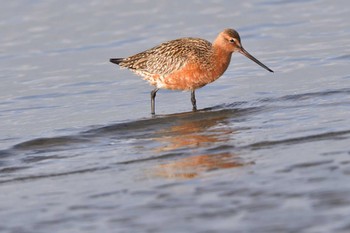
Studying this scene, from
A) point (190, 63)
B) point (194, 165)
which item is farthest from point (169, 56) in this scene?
point (194, 165)

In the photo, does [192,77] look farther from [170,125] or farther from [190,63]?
[170,125]

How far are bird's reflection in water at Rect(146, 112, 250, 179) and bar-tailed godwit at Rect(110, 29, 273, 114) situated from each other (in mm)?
845

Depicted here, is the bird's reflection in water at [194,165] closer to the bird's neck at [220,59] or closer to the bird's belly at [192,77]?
the bird's belly at [192,77]

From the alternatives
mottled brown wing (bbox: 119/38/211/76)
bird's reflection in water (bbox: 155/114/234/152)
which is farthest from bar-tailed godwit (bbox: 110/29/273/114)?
bird's reflection in water (bbox: 155/114/234/152)

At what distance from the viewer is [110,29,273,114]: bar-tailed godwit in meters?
12.3

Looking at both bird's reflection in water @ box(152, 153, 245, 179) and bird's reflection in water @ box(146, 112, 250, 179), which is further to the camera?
bird's reflection in water @ box(146, 112, 250, 179)

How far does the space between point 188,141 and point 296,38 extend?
595 centimetres

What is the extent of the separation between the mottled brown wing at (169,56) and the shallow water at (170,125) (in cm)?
46

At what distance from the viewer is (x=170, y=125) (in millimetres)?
11172

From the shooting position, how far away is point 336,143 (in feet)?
28.8

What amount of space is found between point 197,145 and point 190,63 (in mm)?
2756

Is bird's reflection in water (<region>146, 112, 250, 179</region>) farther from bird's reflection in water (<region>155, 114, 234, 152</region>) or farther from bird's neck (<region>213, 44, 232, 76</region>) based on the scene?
bird's neck (<region>213, 44, 232, 76</region>)

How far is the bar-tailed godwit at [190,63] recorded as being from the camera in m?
12.3

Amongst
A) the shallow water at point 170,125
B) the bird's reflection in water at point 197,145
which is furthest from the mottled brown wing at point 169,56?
the bird's reflection in water at point 197,145
